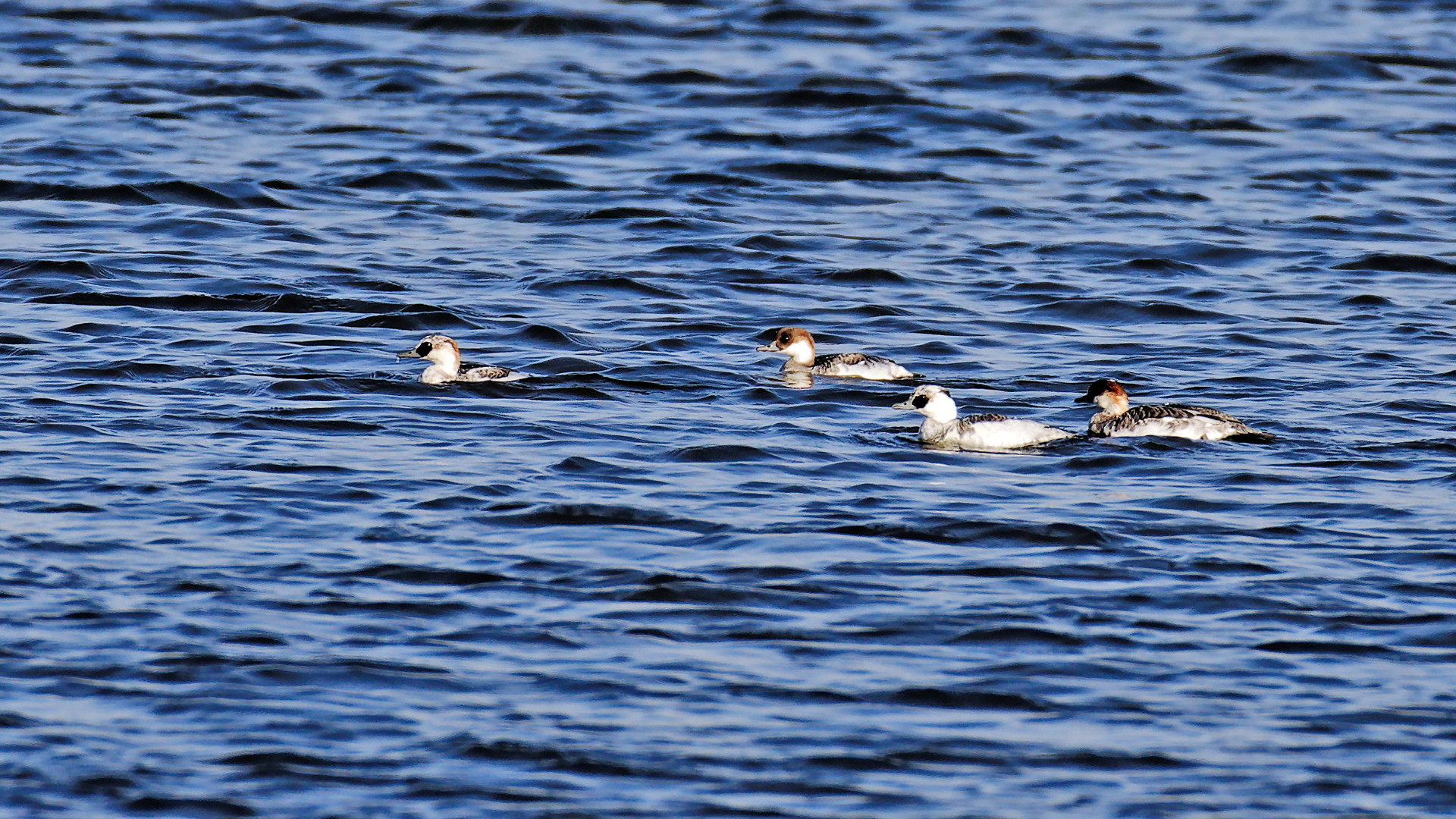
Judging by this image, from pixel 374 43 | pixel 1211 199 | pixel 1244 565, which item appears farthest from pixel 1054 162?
pixel 1244 565

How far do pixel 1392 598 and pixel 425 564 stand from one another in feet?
16.7

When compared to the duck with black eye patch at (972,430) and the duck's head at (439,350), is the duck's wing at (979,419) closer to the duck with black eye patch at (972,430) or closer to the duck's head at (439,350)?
the duck with black eye patch at (972,430)

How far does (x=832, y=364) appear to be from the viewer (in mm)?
17891

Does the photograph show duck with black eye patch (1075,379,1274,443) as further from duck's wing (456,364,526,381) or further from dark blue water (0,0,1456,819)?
duck's wing (456,364,526,381)

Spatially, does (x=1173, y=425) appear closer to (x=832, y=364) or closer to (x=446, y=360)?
(x=832, y=364)

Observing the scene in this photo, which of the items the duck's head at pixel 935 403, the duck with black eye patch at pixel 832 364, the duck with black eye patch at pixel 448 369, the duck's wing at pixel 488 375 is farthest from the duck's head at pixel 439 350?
the duck's head at pixel 935 403

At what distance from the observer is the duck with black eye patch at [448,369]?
16984 millimetres

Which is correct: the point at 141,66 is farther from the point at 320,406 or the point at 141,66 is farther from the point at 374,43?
the point at 320,406

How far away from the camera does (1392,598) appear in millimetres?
11875

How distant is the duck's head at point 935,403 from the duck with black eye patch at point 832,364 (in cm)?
161

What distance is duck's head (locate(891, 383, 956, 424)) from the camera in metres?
15.8

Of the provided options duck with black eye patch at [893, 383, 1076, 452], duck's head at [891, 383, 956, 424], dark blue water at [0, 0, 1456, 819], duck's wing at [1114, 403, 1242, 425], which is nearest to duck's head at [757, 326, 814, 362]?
dark blue water at [0, 0, 1456, 819]

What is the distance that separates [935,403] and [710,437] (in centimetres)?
160

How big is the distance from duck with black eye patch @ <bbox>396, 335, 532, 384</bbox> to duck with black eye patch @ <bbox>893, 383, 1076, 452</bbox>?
10.7ft
